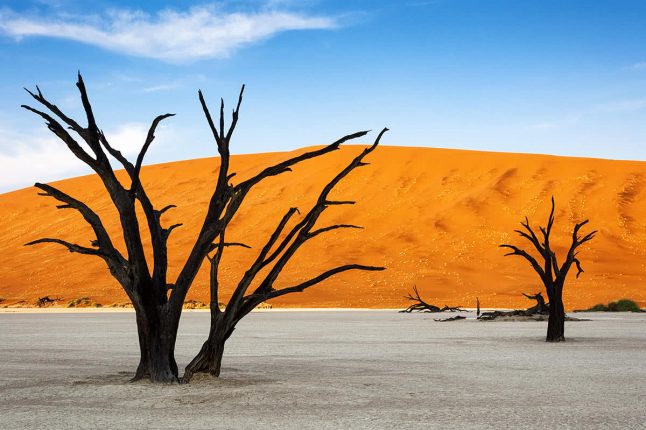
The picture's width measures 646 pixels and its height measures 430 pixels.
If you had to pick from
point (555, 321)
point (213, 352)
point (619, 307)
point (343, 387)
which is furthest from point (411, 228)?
point (343, 387)

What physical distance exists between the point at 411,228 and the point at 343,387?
2183 inches

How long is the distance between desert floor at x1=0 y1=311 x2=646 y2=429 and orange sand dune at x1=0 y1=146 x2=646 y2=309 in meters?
32.2

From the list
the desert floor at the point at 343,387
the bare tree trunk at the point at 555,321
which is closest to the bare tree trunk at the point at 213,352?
the desert floor at the point at 343,387

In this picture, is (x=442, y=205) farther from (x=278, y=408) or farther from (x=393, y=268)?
(x=278, y=408)

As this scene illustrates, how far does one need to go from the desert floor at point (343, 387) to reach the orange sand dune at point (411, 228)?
32.2 metres

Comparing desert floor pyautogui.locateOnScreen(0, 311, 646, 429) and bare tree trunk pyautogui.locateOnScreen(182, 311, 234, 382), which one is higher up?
bare tree trunk pyautogui.locateOnScreen(182, 311, 234, 382)

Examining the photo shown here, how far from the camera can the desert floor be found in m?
7.96

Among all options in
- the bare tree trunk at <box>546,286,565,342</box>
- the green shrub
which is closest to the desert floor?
the bare tree trunk at <box>546,286,565,342</box>

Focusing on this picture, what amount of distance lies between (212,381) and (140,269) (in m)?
1.65

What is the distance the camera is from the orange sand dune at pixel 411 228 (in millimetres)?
54094

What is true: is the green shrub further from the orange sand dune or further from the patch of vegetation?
the orange sand dune

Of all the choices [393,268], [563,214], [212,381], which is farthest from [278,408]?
[563,214]

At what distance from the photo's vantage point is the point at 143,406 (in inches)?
346

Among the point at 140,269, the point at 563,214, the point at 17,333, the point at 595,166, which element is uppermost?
the point at 595,166
